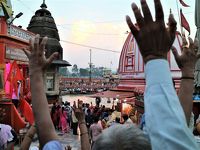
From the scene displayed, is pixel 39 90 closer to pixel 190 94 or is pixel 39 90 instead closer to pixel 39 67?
pixel 39 67

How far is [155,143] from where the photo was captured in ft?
3.67

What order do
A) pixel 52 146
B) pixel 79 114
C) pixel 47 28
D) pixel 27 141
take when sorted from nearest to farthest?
pixel 52 146 < pixel 79 114 < pixel 27 141 < pixel 47 28

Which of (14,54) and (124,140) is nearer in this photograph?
(124,140)

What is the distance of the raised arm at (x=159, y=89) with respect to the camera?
109 cm

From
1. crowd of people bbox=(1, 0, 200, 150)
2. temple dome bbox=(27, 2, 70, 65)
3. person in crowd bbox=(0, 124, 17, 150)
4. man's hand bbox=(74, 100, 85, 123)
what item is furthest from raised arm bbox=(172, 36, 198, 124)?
temple dome bbox=(27, 2, 70, 65)

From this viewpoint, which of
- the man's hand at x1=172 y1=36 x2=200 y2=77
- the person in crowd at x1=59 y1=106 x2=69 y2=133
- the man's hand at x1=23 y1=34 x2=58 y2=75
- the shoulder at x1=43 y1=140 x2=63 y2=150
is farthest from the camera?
the person in crowd at x1=59 y1=106 x2=69 y2=133

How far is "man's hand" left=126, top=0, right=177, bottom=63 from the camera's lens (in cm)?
125

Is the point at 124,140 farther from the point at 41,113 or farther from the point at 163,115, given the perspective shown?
the point at 41,113

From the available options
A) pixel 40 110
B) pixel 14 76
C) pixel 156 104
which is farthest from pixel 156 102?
pixel 14 76

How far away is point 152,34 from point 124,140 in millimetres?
443

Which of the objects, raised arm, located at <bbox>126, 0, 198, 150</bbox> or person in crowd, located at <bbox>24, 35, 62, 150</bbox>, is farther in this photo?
person in crowd, located at <bbox>24, 35, 62, 150</bbox>

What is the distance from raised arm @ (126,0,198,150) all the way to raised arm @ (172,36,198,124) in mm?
819

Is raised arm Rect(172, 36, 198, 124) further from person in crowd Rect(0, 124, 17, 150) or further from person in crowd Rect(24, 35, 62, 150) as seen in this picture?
person in crowd Rect(0, 124, 17, 150)

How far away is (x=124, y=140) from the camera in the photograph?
128 cm
